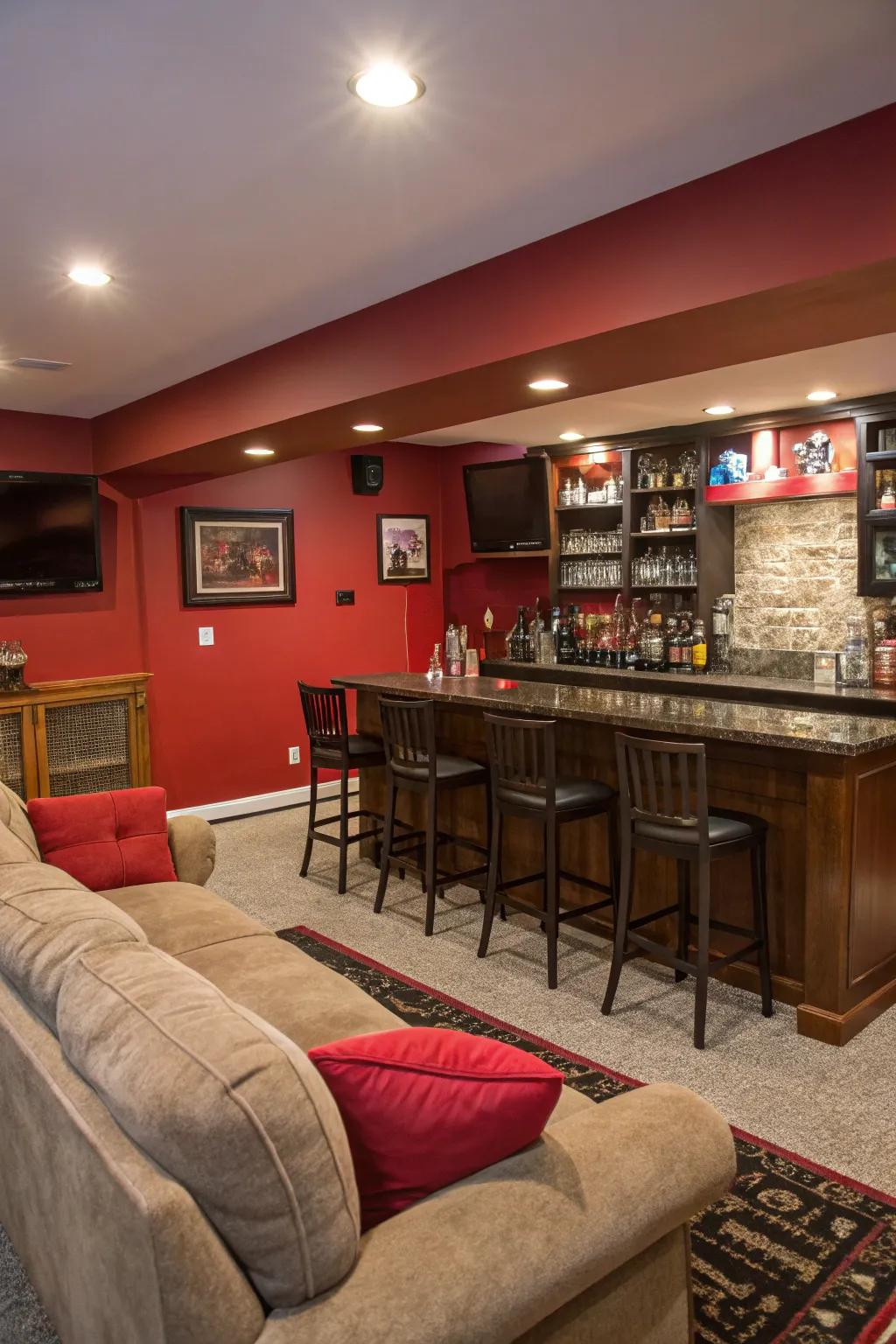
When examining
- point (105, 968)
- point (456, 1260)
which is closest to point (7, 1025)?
point (105, 968)

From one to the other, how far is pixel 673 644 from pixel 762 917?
3.18 m

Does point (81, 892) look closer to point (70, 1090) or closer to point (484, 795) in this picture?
point (70, 1090)

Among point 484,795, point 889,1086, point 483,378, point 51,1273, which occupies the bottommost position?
point 889,1086

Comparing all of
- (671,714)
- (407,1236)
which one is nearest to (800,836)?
(671,714)

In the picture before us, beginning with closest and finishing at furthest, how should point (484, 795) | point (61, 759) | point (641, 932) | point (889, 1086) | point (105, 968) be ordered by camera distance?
point (105, 968) < point (889, 1086) < point (641, 932) < point (484, 795) < point (61, 759)

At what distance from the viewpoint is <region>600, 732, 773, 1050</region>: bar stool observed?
3029mm

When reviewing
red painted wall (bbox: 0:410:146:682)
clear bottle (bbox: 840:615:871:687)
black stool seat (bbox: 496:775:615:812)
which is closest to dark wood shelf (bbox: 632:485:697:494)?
clear bottle (bbox: 840:615:871:687)

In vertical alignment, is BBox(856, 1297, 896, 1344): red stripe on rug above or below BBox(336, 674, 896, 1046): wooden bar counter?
below

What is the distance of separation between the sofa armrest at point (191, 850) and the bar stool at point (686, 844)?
1500 mm

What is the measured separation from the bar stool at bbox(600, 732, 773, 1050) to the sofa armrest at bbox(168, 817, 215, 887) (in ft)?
4.92

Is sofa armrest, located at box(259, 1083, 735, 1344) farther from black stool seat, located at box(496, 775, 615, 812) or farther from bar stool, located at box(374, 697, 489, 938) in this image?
bar stool, located at box(374, 697, 489, 938)

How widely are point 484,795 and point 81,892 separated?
2585mm

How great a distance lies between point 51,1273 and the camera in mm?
1728

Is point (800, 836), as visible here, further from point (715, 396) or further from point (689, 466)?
point (689, 466)
